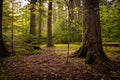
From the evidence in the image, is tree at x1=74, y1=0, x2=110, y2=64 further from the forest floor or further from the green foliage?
the green foliage

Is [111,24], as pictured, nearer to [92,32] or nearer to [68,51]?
[92,32]

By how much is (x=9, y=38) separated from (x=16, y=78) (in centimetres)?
613

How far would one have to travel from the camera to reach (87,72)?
245 inches

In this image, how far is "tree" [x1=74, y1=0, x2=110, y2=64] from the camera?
786 cm

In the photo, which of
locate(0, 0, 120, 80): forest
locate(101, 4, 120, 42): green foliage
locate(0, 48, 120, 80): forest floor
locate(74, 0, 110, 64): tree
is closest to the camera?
locate(0, 48, 120, 80): forest floor

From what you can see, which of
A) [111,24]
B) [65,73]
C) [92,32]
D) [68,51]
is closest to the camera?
[65,73]

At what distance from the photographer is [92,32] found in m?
8.09

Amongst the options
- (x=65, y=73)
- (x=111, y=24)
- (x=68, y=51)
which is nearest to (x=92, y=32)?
(x=68, y=51)

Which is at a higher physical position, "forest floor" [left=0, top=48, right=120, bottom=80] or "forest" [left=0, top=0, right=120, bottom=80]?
"forest" [left=0, top=0, right=120, bottom=80]

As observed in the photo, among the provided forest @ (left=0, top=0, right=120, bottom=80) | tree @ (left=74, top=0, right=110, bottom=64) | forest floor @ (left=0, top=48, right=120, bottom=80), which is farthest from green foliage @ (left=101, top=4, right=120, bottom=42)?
forest floor @ (left=0, top=48, right=120, bottom=80)

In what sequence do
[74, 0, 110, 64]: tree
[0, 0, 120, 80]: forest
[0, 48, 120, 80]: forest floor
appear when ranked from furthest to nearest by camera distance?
[74, 0, 110, 64]: tree
[0, 0, 120, 80]: forest
[0, 48, 120, 80]: forest floor

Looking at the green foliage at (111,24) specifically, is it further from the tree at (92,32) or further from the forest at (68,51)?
the tree at (92,32)

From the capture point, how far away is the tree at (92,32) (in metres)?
7.86

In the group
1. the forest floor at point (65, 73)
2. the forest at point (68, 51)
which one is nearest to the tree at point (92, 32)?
the forest at point (68, 51)
